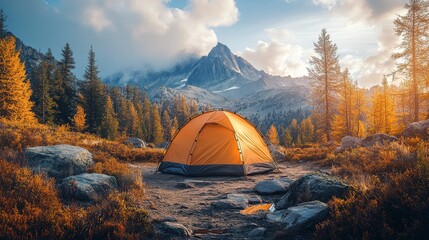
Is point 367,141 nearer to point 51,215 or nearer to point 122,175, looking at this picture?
point 122,175

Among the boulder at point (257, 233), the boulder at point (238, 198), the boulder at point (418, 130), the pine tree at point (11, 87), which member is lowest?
the boulder at point (257, 233)

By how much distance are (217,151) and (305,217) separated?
8.25 meters

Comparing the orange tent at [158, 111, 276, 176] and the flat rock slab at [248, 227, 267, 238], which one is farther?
the orange tent at [158, 111, 276, 176]

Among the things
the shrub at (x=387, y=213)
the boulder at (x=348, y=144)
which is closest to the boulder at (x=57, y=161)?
the shrub at (x=387, y=213)

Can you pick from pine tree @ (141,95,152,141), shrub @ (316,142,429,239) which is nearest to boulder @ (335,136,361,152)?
shrub @ (316,142,429,239)

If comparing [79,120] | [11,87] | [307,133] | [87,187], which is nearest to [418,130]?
[87,187]

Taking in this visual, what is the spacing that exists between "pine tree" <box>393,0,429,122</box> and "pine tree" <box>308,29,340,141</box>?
22.3ft

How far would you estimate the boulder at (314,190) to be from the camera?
7.22 m

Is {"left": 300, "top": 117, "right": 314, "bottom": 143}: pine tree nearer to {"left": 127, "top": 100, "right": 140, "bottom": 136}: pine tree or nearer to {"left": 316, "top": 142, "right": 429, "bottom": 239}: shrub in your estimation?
{"left": 127, "top": 100, "right": 140, "bottom": 136}: pine tree

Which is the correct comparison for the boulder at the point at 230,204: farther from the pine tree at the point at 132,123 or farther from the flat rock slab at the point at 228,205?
the pine tree at the point at 132,123

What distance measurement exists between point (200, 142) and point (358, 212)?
9.77 m

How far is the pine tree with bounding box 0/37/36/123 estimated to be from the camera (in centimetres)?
3325

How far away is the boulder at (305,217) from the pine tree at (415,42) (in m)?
28.3

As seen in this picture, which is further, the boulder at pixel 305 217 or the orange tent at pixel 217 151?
the orange tent at pixel 217 151
